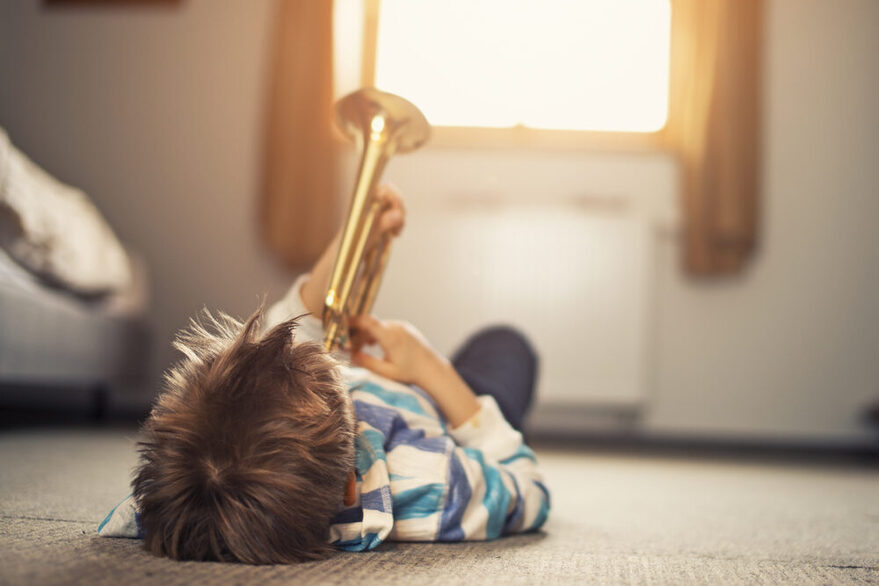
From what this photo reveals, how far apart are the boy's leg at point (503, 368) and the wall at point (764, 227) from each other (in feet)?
4.15

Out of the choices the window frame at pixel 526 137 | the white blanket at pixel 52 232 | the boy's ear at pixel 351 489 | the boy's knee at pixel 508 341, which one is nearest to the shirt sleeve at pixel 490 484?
the boy's ear at pixel 351 489

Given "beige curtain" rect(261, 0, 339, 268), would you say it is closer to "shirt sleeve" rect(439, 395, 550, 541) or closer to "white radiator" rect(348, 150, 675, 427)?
"white radiator" rect(348, 150, 675, 427)

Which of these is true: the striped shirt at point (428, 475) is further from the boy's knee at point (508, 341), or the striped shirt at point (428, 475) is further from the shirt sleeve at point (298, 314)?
the boy's knee at point (508, 341)

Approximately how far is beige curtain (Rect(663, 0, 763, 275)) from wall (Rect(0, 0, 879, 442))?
11 centimetres

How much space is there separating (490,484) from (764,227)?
2.01m

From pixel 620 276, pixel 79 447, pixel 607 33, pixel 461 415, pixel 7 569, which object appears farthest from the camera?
pixel 607 33

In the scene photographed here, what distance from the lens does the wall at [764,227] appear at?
8.50ft

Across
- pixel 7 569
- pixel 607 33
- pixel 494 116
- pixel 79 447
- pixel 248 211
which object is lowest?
pixel 79 447

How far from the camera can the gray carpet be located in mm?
688

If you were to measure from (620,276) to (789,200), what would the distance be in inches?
24.3

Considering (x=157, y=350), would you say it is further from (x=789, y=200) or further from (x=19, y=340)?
(x=789, y=200)

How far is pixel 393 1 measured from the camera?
278cm

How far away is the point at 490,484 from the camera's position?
0.91 metres

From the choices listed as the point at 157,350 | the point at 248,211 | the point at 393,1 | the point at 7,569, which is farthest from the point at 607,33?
the point at 7,569
